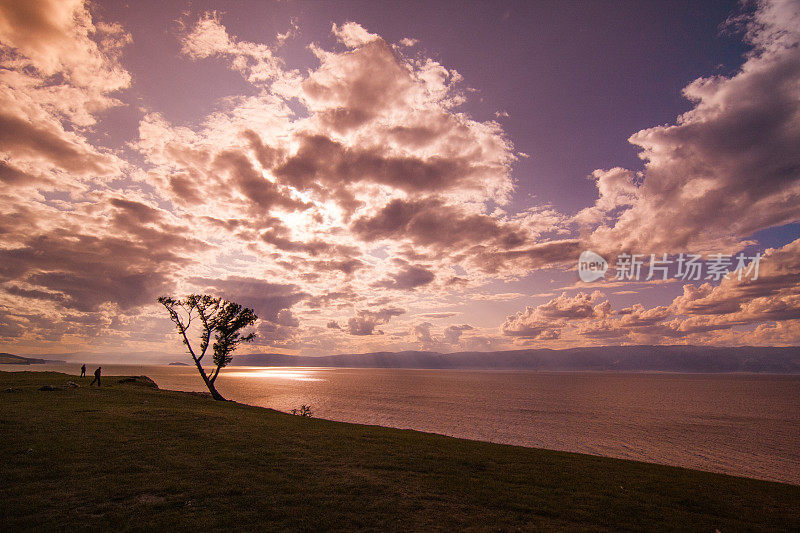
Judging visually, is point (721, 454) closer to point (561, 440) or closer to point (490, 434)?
point (561, 440)

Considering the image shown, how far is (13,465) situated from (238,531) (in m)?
11.4

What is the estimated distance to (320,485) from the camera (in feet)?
46.1

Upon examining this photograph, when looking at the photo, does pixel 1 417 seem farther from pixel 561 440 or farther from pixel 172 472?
pixel 561 440

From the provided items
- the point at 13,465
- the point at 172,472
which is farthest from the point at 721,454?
the point at 13,465

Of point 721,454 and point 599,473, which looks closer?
point 599,473

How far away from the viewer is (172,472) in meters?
14.4

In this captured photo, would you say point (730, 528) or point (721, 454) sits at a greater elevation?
point (730, 528)

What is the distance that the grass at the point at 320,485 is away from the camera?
1109cm

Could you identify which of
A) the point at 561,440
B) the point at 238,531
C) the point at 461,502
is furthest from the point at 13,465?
the point at 561,440

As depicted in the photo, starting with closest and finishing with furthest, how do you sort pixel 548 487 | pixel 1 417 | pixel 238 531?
pixel 238 531, pixel 548 487, pixel 1 417

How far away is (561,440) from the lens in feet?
142

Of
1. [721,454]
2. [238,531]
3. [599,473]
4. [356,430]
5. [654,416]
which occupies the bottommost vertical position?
[654,416]

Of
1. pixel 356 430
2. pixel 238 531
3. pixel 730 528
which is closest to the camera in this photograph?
pixel 238 531

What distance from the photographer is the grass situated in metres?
11.1
